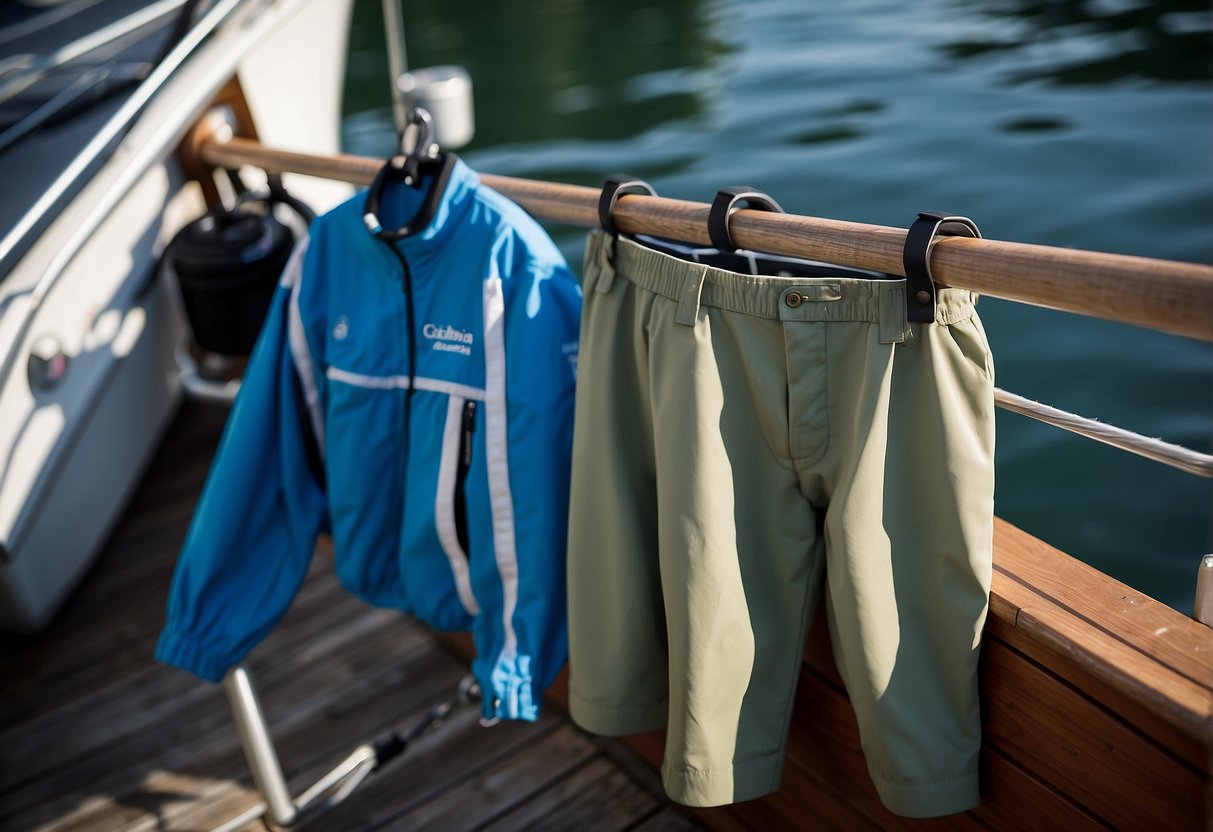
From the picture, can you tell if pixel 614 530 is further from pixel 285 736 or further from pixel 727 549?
pixel 285 736

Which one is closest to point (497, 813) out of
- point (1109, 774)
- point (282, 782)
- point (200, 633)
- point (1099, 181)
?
point (282, 782)

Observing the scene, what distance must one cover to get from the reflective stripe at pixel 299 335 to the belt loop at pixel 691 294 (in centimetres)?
64

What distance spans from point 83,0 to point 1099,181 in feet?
11.5

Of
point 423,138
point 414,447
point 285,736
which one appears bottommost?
point 285,736

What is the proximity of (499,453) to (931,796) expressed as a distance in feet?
2.13

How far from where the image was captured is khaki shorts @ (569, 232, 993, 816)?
979 millimetres

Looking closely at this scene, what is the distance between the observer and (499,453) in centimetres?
131

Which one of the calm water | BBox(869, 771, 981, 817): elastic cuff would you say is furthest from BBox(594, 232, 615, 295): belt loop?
the calm water

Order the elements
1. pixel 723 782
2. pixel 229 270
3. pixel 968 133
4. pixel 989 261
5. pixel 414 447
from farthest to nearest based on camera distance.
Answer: pixel 968 133 < pixel 229 270 < pixel 414 447 < pixel 723 782 < pixel 989 261

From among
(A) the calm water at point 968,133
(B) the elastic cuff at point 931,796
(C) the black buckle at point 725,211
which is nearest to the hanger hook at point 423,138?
(C) the black buckle at point 725,211

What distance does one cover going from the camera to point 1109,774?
3.28 feet

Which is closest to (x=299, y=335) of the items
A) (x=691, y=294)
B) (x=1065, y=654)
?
(x=691, y=294)

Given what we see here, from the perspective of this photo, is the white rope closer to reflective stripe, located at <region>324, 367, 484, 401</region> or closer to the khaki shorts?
the khaki shorts

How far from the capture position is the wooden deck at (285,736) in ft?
5.53
